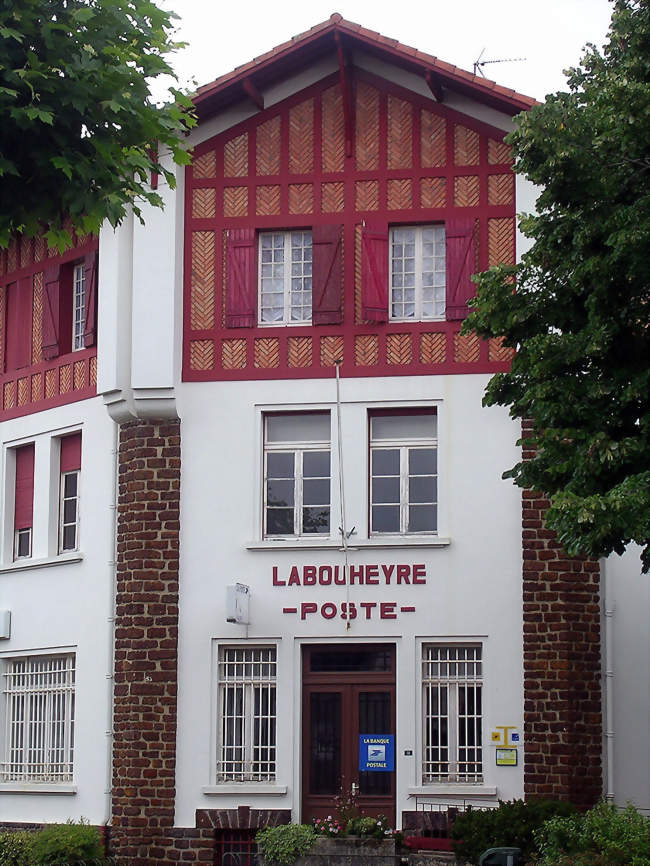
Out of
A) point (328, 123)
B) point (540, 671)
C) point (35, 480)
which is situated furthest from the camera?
point (35, 480)

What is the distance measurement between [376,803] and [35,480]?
743 cm

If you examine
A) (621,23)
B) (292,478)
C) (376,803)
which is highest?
(621,23)

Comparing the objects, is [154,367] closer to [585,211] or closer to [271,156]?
[271,156]

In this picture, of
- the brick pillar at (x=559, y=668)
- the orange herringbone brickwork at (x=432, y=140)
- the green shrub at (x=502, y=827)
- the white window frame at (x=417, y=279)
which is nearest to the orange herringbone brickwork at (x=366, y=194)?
the white window frame at (x=417, y=279)

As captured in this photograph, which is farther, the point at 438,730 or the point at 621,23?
the point at 438,730

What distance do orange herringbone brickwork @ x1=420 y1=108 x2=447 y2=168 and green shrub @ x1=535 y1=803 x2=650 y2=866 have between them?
951 cm

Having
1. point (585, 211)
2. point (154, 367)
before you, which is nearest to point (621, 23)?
point (585, 211)

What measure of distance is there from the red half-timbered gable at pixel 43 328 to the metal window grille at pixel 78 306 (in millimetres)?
23

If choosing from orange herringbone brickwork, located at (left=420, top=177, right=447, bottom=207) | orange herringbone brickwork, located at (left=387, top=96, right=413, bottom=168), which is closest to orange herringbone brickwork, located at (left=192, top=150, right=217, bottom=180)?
orange herringbone brickwork, located at (left=387, top=96, right=413, bottom=168)

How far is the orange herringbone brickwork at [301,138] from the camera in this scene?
84.9 feet

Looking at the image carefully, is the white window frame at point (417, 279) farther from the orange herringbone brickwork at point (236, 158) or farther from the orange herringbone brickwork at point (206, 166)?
the orange herringbone brickwork at point (206, 166)

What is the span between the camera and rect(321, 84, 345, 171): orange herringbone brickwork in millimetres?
25812

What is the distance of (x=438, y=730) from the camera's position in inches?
967

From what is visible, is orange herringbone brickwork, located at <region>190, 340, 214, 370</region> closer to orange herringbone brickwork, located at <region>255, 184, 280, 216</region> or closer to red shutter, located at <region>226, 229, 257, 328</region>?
red shutter, located at <region>226, 229, 257, 328</region>
